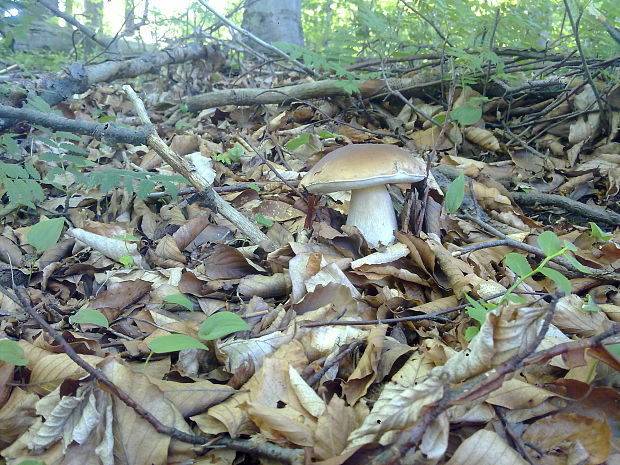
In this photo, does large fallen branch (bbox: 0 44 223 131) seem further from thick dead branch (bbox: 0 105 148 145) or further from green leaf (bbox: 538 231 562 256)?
green leaf (bbox: 538 231 562 256)

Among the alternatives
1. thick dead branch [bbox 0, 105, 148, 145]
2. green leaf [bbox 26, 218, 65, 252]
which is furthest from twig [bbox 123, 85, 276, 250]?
green leaf [bbox 26, 218, 65, 252]

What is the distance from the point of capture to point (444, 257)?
6.66 ft

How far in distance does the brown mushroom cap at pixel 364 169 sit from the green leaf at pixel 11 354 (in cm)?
137

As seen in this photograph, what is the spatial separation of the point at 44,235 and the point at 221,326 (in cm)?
99

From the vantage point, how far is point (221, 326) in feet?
4.81

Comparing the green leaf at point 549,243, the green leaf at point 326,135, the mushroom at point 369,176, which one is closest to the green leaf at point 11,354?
the mushroom at point 369,176

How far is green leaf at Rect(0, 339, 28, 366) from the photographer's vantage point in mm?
1338

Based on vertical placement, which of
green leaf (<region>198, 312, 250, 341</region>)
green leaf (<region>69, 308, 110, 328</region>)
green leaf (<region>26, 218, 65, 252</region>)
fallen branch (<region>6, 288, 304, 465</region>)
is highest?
green leaf (<region>26, 218, 65, 252</region>)

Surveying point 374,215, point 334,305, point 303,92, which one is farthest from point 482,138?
point 334,305

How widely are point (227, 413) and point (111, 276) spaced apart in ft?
4.17

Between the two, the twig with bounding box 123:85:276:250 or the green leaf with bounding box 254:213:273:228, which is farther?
the green leaf with bounding box 254:213:273:228

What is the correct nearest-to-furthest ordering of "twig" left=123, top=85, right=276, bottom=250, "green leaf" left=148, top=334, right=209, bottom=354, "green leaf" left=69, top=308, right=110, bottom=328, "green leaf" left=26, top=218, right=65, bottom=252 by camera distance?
"green leaf" left=148, top=334, right=209, bottom=354, "green leaf" left=69, top=308, right=110, bottom=328, "green leaf" left=26, top=218, right=65, bottom=252, "twig" left=123, top=85, right=276, bottom=250

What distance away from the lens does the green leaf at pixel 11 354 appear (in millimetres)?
1338

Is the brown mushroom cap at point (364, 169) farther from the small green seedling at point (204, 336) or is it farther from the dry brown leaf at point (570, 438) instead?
the dry brown leaf at point (570, 438)
